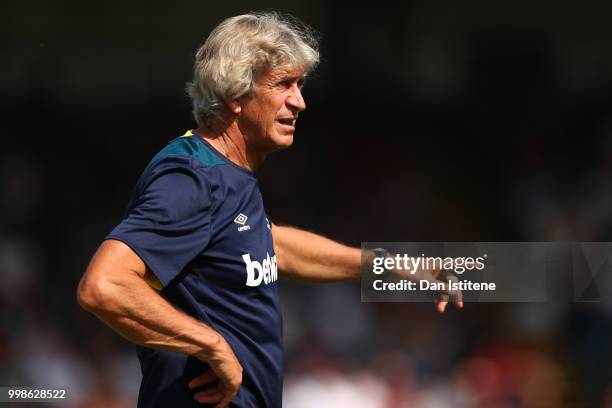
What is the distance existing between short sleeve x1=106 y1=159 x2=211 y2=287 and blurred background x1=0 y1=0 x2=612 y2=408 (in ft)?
9.75

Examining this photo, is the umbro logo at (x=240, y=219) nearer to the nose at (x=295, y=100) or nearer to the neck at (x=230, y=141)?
the neck at (x=230, y=141)

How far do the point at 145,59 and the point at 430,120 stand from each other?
2.27 metres

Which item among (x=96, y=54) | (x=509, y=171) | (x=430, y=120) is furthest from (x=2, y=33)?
(x=509, y=171)

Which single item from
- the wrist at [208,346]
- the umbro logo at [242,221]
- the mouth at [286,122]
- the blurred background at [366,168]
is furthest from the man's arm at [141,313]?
the blurred background at [366,168]

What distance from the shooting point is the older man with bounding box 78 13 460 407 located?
213 cm

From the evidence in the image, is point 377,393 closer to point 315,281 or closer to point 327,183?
point 327,183

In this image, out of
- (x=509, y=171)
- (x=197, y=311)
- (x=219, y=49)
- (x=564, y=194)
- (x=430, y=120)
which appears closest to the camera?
(x=197, y=311)

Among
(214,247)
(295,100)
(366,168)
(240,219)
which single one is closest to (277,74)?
(295,100)

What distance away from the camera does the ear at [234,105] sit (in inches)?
99.3

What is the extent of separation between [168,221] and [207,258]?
0.62 feet

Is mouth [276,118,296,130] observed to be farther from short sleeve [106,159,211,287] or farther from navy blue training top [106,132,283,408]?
short sleeve [106,159,211,287]

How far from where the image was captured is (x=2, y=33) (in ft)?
24.6

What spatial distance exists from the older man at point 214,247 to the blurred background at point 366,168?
2763mm

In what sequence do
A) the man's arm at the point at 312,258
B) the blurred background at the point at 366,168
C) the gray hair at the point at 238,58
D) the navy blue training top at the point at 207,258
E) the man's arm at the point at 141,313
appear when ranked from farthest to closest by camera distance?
the blurred background at the point at 366,168
the man's arm at the point at 312,258
the gray hair at the point at 238,58
the navy blue training top at the point at 207,258
the man's arm at the point at 141,313
